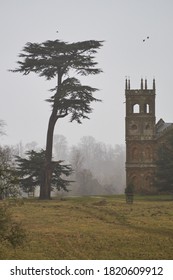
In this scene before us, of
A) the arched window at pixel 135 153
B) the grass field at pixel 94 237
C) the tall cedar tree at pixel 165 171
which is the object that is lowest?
the grass field at pixel 94 237

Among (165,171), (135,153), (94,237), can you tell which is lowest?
(94,237)

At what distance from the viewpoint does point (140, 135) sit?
57.3 metres

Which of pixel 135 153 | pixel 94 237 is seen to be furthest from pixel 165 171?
pixel 94 237

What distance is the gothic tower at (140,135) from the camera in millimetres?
56844

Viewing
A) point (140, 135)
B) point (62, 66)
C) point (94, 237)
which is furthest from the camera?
point (140, 135)

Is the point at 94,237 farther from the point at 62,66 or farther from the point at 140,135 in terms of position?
the point at 140,135

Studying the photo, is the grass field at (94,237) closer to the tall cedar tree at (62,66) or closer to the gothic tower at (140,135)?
the tall cedar tree at (62,66)

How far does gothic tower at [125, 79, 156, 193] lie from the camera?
186 ft

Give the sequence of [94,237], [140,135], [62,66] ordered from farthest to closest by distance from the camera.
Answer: [140,135] → [62,66] → [94,237]

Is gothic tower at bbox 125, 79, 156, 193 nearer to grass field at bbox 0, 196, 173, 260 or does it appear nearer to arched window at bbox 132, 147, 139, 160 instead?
arched window at bbox 132, 147, 139, 160

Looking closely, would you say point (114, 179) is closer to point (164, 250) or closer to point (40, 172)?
point (40, 172)

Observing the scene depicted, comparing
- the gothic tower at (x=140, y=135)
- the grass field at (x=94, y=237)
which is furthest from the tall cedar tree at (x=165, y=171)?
the grass field at (x=94, y=237)

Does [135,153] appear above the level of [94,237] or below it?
above

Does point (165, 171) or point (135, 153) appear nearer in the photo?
point (165, 171)
